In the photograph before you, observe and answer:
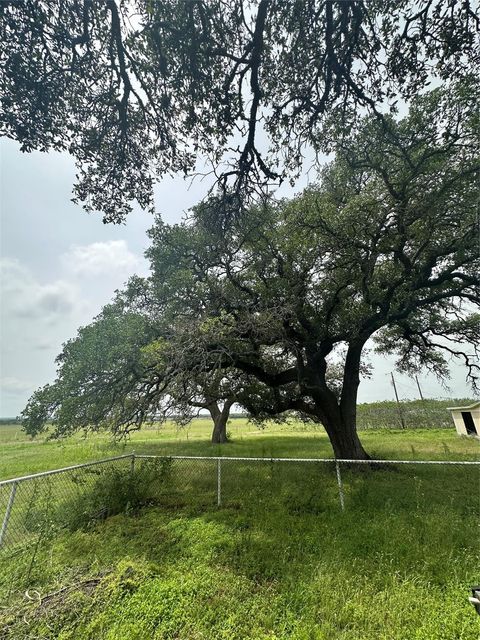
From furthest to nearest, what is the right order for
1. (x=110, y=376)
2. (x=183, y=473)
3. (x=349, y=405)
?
(x=349, y=405)
(x=183, y=473)
(x=110, y=376)

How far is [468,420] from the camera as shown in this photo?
1661 centimetres

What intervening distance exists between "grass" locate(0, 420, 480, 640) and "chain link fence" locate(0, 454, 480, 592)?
104 mm

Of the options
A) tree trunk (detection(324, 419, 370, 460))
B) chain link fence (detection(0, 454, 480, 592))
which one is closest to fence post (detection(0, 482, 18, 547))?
chain link fence (detection(0, 454, 480, 592))

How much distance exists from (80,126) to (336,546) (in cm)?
672

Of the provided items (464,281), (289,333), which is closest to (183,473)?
(289,333)

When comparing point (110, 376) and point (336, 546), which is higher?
point (110, 376)

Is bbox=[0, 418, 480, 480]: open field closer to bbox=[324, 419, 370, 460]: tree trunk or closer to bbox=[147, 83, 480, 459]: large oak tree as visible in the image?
bbox=[324, 419, 370, 460]: tree trunk

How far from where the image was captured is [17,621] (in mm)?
2799

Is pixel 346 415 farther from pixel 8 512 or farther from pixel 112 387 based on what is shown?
pixel 8 512

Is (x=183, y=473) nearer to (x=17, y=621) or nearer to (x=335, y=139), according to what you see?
(x=17, y=621)

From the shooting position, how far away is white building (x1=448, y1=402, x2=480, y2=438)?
15.6 metres

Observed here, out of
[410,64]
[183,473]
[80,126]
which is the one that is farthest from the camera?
[183,473]

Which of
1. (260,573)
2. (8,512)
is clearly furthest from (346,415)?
(8,512)

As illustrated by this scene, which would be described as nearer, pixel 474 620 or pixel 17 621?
pixel 474 620
